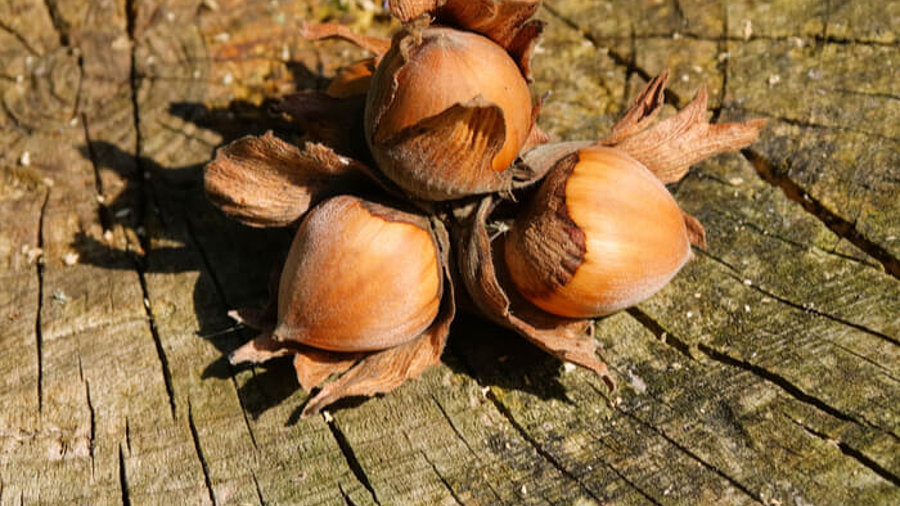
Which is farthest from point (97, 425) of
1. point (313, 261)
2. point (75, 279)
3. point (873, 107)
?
point (873, 107)

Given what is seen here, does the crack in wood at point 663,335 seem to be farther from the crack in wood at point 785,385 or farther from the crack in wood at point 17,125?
the crack in wood at point 17,125

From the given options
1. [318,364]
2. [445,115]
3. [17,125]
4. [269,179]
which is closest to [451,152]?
[445,115]

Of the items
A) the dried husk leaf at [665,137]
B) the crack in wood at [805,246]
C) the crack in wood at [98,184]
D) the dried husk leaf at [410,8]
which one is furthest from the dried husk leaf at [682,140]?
the crack in wood at [98,184]

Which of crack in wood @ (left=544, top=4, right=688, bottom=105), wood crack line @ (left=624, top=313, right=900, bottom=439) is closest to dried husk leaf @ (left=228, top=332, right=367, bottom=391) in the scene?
wood crack line @ (left=624, top=313, right=900, bottom=439)

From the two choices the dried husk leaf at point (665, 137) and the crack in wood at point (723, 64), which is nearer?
the dried husk leaf at point (665, 137)

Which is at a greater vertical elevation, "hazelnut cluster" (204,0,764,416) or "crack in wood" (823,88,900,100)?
"crack in wood" (823,88,900,100)

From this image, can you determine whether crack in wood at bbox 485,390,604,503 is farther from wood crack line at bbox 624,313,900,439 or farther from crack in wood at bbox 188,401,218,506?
crack in wood at bbox 188,401,218,506
